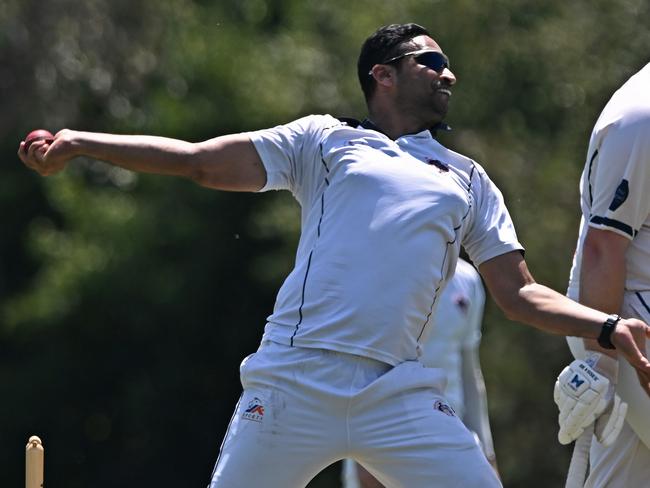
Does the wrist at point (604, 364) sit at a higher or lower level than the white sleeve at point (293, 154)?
lower

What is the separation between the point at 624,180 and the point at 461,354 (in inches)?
81.9

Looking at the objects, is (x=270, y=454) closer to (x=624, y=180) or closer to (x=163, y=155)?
(x=163, y=155)

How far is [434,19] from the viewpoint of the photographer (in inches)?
620

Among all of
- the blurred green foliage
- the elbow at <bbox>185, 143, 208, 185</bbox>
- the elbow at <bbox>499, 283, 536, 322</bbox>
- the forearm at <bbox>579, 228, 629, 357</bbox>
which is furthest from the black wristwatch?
the blurred green foliage

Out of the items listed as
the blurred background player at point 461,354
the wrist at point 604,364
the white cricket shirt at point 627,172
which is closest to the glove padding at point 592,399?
the wrist at point 604,364

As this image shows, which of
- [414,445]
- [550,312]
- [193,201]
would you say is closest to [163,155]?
[414,445]

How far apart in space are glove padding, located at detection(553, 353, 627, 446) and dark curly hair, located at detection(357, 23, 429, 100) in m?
1.27

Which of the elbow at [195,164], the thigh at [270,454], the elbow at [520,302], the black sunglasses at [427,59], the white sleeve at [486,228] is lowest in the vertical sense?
the thigh at [270,454]

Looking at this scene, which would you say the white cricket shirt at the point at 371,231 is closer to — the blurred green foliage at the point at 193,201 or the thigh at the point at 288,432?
the thigh at the point at 288,432

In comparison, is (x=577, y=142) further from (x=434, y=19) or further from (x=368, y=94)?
(x=368, y=94)

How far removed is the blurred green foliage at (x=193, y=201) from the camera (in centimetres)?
1493

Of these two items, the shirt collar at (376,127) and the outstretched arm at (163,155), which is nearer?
the outstretched arm at (163,155)

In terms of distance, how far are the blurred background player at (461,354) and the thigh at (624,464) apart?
1459 millimetres

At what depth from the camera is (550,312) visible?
17.6ft
